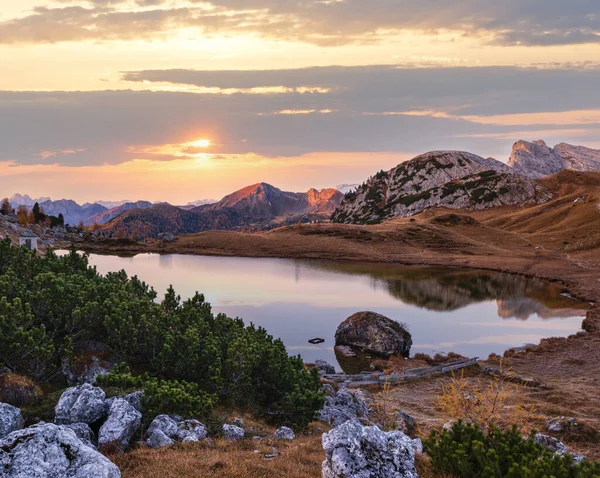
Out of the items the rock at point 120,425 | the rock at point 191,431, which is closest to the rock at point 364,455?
the rock at point 191,431

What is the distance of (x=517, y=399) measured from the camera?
39.7m

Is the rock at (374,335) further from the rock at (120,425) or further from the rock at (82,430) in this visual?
the rock at (82,430)

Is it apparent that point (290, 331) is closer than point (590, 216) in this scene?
Yes

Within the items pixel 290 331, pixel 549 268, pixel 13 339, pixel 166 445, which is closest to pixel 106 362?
pixel 13 339

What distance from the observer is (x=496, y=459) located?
14078mm

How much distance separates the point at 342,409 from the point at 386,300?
61386 millimetres

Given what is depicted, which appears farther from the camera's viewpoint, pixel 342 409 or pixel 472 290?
pixel 472 290

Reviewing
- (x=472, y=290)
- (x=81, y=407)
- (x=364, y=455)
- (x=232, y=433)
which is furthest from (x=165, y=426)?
(x=472, y=290)

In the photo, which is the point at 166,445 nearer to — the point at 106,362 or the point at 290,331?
the point at 106,362

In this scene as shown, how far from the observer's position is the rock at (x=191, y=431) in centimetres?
1844

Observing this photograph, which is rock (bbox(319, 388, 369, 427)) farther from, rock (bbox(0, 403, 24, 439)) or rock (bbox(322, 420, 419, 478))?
rock (bbox(0, 403, 24, 439))

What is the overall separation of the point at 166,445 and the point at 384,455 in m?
9.33

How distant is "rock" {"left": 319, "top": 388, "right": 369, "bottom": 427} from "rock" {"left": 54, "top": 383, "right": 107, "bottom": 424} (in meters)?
14.8

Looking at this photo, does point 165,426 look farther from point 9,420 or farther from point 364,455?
point 364,455
